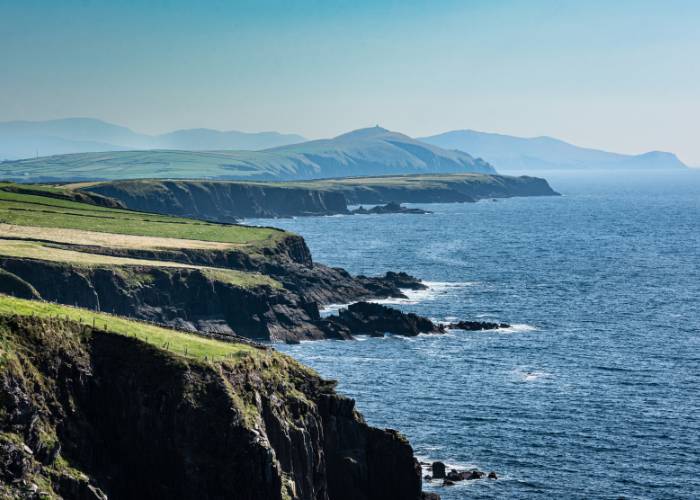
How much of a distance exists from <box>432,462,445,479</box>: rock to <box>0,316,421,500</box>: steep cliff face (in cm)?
1717

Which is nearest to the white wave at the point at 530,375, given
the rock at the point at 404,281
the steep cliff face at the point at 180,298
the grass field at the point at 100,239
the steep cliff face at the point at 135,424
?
the steep cliff face at the point at 180,298

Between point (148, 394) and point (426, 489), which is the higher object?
point (148, 394)

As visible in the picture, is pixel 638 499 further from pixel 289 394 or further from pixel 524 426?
pixel 289 394

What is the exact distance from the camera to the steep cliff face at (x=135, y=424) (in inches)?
2073

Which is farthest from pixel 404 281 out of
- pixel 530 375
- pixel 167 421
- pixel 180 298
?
pixel 167 421

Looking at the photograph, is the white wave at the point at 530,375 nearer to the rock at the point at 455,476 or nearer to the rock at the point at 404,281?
the rock at the point at 455,476

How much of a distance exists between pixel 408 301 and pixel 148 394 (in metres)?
106

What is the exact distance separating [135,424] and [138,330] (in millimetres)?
8491

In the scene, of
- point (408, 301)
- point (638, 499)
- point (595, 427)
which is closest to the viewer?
point (638, 499)

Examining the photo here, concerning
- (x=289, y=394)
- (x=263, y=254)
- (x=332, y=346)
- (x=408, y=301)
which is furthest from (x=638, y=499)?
(x=263, y=254)

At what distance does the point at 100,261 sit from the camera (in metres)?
133

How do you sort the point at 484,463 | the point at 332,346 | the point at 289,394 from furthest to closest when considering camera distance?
the point at 332,346, the point at 484,463, the point at 289,394

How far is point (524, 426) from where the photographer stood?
90.7 m

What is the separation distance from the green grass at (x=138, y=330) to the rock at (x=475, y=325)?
72380mm
